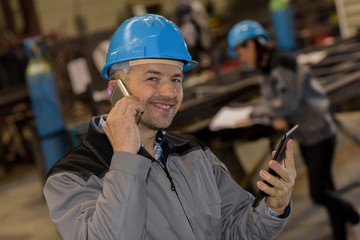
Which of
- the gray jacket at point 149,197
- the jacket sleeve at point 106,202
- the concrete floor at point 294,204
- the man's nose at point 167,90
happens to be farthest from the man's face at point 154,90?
the concrete floor at point 294,204

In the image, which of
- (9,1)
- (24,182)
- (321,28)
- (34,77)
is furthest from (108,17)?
(34,77)

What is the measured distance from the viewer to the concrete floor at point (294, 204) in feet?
13.7

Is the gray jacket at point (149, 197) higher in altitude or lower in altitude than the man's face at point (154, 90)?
lower

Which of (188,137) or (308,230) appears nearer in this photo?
(188,137)

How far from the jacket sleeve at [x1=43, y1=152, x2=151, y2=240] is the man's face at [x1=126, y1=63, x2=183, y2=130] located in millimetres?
288

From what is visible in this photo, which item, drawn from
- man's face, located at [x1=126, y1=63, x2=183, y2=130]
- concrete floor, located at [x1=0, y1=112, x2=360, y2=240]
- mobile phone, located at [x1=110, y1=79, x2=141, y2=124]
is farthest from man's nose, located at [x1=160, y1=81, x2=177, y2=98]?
concrete floor, located at [x1=0, y1=112, x2=360, y2=240]

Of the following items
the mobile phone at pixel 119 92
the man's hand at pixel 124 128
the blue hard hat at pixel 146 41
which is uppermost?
the blue hard hat at pixel 146 41

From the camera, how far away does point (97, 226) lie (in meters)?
1.24

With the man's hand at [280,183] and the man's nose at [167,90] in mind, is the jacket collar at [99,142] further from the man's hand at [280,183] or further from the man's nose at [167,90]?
the man's hand at [280,183]

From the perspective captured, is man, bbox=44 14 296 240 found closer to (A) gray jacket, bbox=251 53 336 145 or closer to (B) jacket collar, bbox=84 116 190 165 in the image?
(B) jacket collar, bbox=84 116 190 165

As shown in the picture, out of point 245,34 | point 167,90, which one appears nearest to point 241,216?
point 167,90

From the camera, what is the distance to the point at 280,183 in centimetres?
148

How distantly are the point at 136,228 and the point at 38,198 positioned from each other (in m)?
5.35

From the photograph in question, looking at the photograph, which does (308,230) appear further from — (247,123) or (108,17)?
(108,17)
